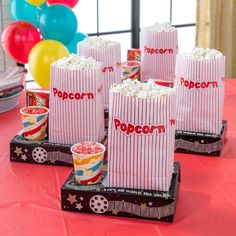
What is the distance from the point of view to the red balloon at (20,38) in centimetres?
293

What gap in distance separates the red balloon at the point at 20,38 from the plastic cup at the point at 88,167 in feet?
5.60

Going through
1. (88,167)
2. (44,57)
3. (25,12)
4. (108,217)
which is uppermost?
(25,12)

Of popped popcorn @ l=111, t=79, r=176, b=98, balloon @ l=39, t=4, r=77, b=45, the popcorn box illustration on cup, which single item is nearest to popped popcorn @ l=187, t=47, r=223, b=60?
popped popcorn @ l=111, t=79, r=176, b=98

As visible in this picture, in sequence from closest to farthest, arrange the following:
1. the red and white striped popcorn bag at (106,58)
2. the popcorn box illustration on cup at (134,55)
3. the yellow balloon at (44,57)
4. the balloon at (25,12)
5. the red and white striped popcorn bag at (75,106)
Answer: the red and white striped popcorn bag at (75,106)
the red and white striped popcorn bag at (106,58)
the popcorn box illustration on cup at (134,55)
the yellow balloon at (44,57)
the balloon at (25,12)

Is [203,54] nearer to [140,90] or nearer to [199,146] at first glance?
[199,146]

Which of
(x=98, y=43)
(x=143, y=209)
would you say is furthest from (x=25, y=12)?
(x=143, y=209)

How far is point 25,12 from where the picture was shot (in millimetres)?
3084

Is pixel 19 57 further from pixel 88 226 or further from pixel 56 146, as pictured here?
pixel 88 226

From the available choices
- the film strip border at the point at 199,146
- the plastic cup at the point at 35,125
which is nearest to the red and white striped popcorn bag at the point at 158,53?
the film strip border at the point at 199,146

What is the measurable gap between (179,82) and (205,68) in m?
0.11

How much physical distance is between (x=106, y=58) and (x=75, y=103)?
38cm

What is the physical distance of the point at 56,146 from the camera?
1.65m

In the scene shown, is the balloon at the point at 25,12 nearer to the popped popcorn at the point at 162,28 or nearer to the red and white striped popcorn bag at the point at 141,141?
the popped popcorn at the point at 162,28

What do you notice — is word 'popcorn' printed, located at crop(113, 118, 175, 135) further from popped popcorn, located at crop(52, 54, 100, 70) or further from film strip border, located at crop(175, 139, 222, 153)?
film strip border, located at crop(175, 139, 222, 153)
